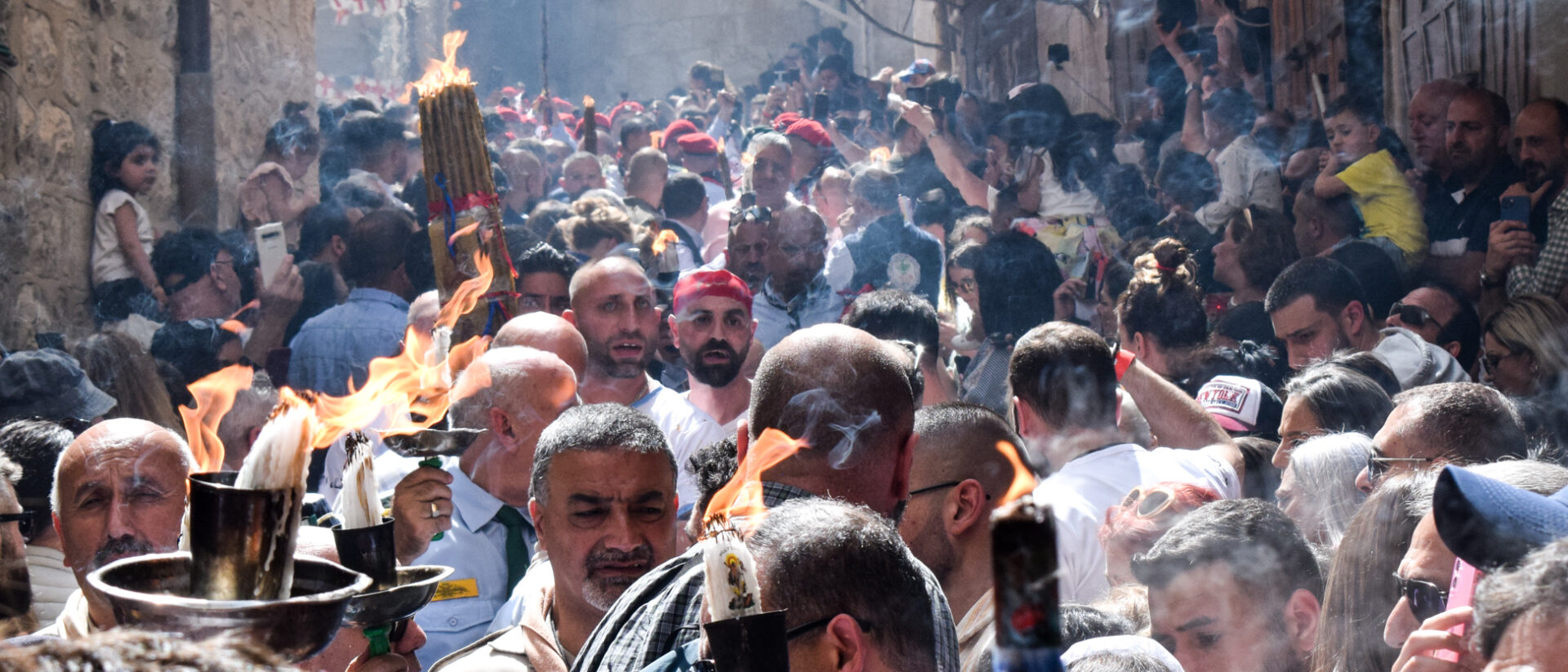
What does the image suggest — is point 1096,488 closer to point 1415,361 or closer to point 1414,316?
point 1415,361

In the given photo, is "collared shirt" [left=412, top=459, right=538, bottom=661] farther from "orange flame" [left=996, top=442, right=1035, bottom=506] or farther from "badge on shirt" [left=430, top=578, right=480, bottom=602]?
"orange flame" [left=996, top=442, right=1035, bottom=506]

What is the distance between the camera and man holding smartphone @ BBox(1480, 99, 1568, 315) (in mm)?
4395

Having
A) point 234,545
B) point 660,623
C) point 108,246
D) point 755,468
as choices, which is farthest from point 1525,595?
point 108,246

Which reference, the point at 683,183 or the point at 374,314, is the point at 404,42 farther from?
the point at 374,314

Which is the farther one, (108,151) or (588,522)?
(108,151)

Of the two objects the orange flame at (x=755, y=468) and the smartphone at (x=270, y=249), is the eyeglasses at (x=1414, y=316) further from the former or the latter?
the smartphone at (x=270, y=249)

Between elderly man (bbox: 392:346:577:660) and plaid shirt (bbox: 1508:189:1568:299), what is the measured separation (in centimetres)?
346

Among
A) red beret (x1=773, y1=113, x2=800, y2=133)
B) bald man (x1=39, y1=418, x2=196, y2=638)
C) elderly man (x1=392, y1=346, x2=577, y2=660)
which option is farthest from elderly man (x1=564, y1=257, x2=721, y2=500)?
red beret (x1=773, y1=113, x2=800, y2=133)

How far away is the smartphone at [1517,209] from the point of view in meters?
4.62

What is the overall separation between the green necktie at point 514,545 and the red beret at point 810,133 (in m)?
5.73

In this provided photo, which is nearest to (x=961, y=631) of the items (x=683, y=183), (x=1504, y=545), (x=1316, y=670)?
(x=1316, y=670)

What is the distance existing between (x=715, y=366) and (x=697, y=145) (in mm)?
5123

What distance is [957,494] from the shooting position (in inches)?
121

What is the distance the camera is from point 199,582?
49.4 inches
